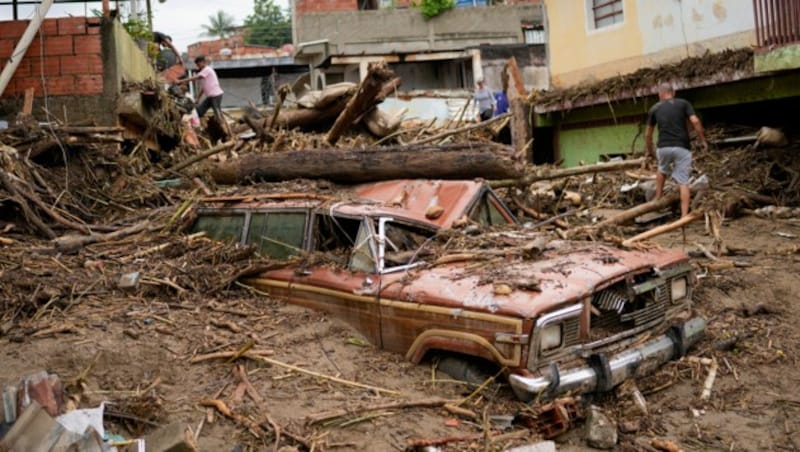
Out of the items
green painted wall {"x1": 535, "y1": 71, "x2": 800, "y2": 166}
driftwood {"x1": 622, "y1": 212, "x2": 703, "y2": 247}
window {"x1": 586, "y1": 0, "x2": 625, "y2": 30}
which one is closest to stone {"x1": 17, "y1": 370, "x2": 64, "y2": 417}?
driftwood {"x1": 622, "y1": 212, "x2": 703, "y2": 247}

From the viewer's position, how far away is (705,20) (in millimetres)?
14023

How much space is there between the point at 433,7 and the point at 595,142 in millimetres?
13561

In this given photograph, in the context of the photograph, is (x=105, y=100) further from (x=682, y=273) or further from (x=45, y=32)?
(x=682, y=273)

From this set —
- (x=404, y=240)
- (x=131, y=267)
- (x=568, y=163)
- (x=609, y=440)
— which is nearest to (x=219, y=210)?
(x=131, y=267)

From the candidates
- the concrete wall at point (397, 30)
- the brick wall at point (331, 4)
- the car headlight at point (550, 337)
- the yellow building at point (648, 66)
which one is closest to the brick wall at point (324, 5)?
the brick wall at point (331, 4)

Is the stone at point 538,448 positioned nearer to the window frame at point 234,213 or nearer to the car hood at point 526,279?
the car hood at point 526,279

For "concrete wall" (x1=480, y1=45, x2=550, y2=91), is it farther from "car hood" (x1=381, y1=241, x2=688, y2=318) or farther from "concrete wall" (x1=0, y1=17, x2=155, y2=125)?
"car hood" (x1=381, y1=241, x2=688, y2=318)

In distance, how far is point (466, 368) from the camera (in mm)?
5492

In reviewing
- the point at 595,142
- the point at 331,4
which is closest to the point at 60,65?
the point at 595,142

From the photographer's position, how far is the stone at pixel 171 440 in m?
4.23

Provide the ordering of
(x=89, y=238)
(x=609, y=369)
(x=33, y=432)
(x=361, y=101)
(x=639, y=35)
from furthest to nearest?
(x=639, y=35)
(x=361, y=101)
(x=89, y=238)
(x=609, y=369)
(x=33, y=432)

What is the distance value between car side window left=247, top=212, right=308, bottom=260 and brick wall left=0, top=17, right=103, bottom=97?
5625 millimetres

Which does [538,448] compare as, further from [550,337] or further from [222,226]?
[222,226]

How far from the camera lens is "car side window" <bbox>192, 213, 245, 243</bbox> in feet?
25.6
